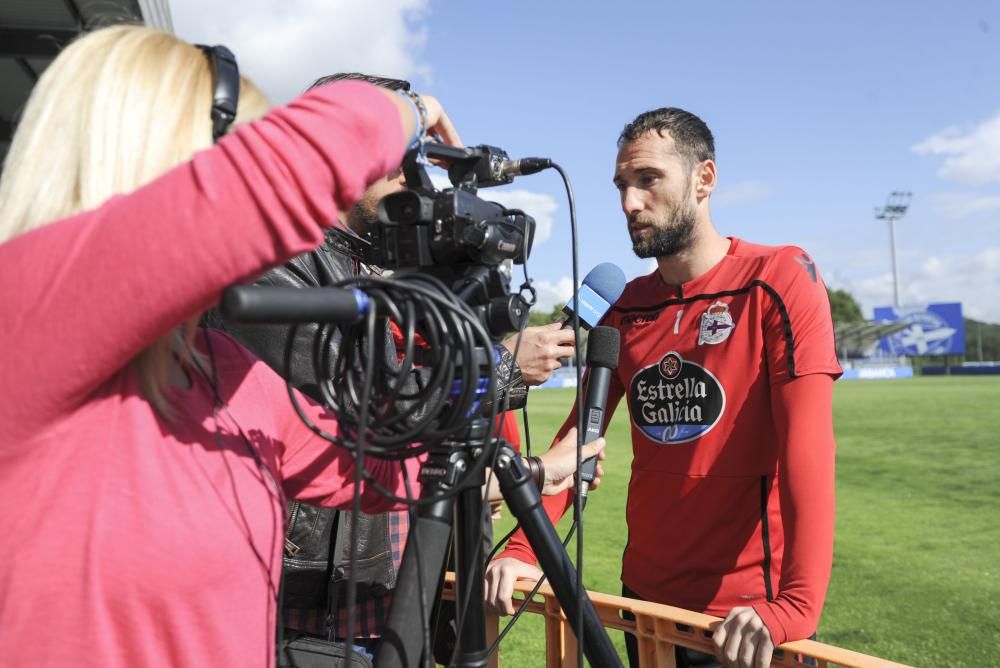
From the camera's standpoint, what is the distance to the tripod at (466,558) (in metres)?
→ 1.25

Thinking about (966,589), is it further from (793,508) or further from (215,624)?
(215,624)

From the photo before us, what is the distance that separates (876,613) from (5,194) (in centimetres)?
521

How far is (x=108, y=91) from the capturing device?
105 centimetres

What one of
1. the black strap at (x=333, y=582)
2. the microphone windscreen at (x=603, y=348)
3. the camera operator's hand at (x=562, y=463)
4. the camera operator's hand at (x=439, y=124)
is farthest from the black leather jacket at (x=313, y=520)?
the camera operator's hand at (x=439, y=124)

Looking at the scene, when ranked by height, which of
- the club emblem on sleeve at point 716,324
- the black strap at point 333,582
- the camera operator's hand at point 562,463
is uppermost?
the club emblem on sleeve at point 716,324

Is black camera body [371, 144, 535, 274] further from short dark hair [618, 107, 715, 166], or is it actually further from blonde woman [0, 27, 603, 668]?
short dark hair [618, 107, 715, 166]

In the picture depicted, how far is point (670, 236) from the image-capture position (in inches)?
106

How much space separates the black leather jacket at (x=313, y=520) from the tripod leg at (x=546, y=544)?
29 centimetres

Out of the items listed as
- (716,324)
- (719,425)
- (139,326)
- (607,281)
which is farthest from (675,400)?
(139,326)

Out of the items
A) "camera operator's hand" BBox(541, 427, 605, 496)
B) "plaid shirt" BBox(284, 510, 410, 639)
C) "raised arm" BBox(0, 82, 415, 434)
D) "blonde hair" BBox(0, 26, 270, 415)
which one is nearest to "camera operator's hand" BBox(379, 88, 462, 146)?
"raised arm" BBox(0, 82, 415, 434)

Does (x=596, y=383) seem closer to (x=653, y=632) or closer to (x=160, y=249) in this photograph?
(x=653, y=632)

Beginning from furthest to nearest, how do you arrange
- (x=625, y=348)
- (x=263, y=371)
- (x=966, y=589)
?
(x=966, y=589) → (x=625, y=348) → (x=263, y=371)

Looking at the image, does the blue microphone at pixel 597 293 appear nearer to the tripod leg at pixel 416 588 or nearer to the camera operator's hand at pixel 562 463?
the camera operator's hand at pixel 562 463

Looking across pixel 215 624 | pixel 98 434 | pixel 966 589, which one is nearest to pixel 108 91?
pixel 98 434
